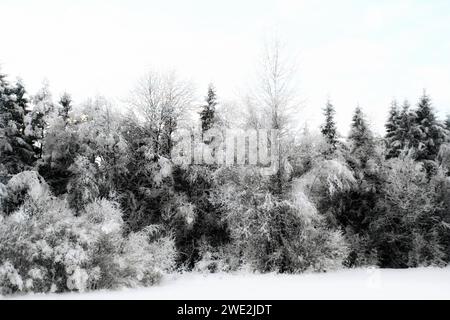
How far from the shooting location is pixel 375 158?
2541cm

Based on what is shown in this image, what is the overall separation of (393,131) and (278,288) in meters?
25.5

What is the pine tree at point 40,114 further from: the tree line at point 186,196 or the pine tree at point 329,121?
the pine tree at point 329,121

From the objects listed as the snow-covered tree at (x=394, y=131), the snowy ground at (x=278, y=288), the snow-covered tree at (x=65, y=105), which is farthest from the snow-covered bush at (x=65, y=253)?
the snow-covered tree at (x=394, y=131)

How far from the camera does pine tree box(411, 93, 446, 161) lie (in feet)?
101

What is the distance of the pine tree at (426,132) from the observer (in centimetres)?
3083

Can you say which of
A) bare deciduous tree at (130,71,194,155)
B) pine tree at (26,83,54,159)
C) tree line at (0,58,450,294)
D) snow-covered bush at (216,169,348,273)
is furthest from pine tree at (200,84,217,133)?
pine tree at (26,83,54,159)

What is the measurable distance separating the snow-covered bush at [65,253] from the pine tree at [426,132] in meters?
23.1

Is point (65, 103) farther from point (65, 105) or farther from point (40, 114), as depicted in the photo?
point (40, 114)

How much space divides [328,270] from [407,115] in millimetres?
18692

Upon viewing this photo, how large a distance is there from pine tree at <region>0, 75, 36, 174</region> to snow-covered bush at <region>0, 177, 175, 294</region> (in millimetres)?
8371
